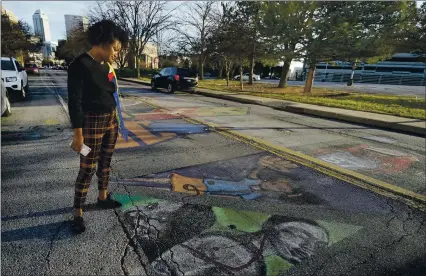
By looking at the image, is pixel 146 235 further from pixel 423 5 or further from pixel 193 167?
pixel 423 5

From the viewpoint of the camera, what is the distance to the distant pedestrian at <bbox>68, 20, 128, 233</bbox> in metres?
2.09

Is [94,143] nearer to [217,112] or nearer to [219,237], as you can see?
[219,237]

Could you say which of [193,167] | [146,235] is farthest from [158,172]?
[146,235]

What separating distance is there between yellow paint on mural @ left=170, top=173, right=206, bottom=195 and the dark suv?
13566 mm

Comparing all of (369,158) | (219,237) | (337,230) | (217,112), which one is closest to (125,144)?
(219,237)

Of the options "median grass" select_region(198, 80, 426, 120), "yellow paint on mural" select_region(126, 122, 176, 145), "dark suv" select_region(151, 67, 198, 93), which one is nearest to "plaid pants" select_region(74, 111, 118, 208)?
"yellow paint on mural" select_region(126, 122, 176, 145)

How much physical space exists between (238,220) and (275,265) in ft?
2.16

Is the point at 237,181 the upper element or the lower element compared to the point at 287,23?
lower

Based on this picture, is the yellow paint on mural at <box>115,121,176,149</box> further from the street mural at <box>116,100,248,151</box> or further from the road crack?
the road crack

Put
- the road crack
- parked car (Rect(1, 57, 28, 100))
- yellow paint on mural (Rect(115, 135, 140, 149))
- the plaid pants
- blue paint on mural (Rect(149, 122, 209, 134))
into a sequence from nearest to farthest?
the road crack, the plaid pants, yellow paint on mural (Rect(115, 135, 140, 149)), blue paint on mural (Rect(149, 122, 209, 134)), parked car (Rect(1, 57, 28, 100))

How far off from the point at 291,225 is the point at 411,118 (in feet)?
31.1

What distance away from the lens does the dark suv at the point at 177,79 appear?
16578mm

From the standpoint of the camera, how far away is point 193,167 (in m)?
4.05

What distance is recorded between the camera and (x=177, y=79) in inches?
649
